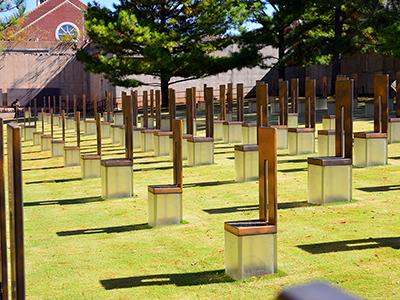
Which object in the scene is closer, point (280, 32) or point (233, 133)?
point (233, 133)

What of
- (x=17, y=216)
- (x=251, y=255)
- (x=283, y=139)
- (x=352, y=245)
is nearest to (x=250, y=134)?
(x=283, y=139)

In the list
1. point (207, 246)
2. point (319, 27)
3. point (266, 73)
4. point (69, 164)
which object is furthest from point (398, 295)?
point (266, 73)

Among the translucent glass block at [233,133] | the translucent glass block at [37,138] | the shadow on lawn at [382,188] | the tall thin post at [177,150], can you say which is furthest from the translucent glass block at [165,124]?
the tall thin post at [177,150]

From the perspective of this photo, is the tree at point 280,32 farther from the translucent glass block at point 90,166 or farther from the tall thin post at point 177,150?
the tall thin post at point 177,150

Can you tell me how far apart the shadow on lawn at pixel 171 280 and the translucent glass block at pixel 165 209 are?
8.51 ft

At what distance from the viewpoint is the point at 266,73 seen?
4934cm

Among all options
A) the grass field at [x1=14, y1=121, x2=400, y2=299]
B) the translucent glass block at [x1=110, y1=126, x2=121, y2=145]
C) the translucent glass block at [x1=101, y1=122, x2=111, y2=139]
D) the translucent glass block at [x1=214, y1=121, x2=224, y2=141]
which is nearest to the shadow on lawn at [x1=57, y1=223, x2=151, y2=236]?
the grass field at [x1=14, y1=121, x2=400, y2=299]

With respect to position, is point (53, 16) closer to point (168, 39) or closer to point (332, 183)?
point (168, 39)

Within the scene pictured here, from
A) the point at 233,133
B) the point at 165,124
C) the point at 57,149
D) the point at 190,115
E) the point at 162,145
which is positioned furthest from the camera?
the point at 165,124

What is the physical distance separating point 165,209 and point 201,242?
1.31 metres

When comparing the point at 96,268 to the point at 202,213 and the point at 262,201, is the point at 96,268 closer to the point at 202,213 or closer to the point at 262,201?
the point at 262,201

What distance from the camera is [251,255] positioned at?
289 inches

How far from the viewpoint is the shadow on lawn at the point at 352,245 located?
8234 mm

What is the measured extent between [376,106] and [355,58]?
27216 mm
